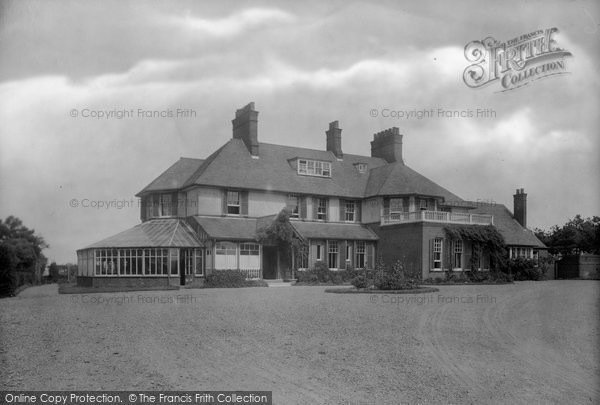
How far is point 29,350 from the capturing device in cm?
1048

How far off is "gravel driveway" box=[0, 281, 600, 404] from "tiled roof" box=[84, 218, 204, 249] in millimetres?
11533

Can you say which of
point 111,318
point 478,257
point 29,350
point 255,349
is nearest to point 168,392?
point 255,349

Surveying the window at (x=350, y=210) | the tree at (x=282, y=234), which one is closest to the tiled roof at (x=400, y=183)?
the window at (x=350, y=210)

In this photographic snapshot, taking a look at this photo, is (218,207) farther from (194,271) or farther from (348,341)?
(348,341)

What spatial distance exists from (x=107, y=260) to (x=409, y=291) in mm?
16027

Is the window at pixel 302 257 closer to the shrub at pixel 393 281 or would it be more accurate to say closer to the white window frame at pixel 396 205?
the white window frame at pixel 396 205

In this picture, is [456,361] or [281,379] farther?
[456,361]

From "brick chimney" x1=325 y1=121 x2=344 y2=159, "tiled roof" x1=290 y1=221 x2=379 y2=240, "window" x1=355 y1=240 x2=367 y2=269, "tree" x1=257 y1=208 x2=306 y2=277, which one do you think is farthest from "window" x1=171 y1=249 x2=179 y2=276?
"brick chimney" x1=325 y1=121 x2=344 y2=159

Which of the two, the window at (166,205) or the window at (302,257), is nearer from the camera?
the window at (302,257)

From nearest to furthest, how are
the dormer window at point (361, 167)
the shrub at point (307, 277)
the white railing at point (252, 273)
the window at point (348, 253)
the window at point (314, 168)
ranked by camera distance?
the white railing at point (252, 273), the shrub at point (307, 277), the window at point (348, 253), the window at point (314, 168), the dormer window at point (361, 167)

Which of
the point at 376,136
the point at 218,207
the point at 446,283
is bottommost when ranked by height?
the point at 446,283

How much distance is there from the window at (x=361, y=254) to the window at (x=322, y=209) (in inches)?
111

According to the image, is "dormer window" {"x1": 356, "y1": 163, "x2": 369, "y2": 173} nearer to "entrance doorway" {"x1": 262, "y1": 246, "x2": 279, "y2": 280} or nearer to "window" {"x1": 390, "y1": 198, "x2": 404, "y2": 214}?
"window" {"x1": 390, "y1": 198, "x2": 404, "y2": 214}

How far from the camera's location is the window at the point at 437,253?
33.1 m
